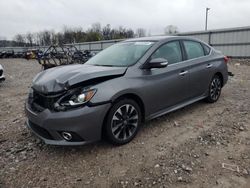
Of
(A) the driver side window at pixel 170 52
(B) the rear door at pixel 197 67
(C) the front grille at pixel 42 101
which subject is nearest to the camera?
(C) the front grille at pixel 42 101

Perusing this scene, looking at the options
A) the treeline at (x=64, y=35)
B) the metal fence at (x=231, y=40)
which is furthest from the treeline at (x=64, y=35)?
the metal fence at (x=231, y=40)

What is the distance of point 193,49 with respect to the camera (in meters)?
4.83

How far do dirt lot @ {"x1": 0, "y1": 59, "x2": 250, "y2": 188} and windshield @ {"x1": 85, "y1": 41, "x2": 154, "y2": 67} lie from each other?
120cm

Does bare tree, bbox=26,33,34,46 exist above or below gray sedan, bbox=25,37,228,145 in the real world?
above

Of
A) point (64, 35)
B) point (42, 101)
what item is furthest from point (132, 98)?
point (64, 35)

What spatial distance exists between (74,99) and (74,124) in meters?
0.32

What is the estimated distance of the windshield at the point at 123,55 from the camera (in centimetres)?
386

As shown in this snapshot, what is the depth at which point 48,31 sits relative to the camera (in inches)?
3017

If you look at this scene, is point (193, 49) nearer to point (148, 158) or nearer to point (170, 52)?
point (170, 52)

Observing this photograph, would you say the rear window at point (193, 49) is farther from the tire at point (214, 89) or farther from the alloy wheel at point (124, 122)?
the alloy wheel at point (124, 122)

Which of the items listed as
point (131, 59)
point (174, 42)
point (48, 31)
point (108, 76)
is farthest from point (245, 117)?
point (48, 31)

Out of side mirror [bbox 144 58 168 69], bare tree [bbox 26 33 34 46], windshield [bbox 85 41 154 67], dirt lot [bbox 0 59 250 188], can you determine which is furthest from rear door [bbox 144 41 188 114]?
bare tree [bbox 26 33 34 46]

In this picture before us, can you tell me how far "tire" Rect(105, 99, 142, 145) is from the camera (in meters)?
3.27

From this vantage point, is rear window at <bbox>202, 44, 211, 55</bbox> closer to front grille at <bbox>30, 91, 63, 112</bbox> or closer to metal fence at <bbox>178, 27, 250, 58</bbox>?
front grille at <bbox>30, 91, 63, 112</bbox>
